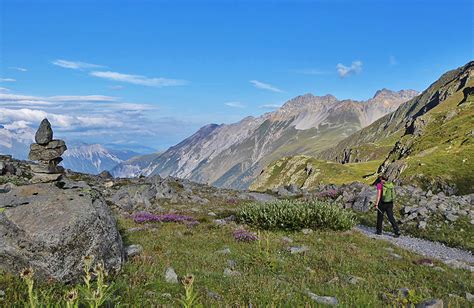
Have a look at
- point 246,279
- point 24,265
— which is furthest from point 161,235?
point 24,265

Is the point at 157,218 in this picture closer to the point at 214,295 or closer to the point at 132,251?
the point at 132,251

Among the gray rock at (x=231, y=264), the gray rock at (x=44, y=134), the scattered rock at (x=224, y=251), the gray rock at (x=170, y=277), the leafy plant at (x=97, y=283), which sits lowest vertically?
the scattered rock at (x=224, y=251)

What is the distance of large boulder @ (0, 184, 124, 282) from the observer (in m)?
8.16

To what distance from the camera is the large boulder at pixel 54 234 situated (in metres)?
8.16

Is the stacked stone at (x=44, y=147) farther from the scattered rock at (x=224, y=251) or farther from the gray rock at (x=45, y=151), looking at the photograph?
the scattered rock at (x=224, y=251)

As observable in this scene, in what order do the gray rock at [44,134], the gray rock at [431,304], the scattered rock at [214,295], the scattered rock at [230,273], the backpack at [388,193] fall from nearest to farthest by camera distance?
1. the gray rock at [431,304]
2. the scattered rock at [214,295]
3. the scattered rock at [230,273]
4. the backpack at [388,193]
5. the gray rock at [44,134]

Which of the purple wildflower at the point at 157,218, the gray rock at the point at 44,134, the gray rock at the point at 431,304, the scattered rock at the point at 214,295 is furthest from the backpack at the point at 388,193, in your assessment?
the gray rock at the point at 44,134

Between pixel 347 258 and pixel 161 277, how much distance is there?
25.4ft

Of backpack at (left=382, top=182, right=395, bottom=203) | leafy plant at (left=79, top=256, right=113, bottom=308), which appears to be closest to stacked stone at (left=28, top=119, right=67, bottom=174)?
backpack at (left=382, top=182, right=395, bottom=203)

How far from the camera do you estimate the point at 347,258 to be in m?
14.3

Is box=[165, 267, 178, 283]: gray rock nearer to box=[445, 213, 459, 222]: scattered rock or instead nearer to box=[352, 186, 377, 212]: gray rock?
box=[445, 213, 459, 222]: scattered rock

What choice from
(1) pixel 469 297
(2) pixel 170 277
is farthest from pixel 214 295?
(1) pixel 469 297

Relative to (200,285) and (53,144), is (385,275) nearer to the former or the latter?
(200,285)

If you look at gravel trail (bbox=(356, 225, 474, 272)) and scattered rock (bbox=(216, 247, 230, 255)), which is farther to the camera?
gravel trail (bbox=(356, 225, 474, 272))
